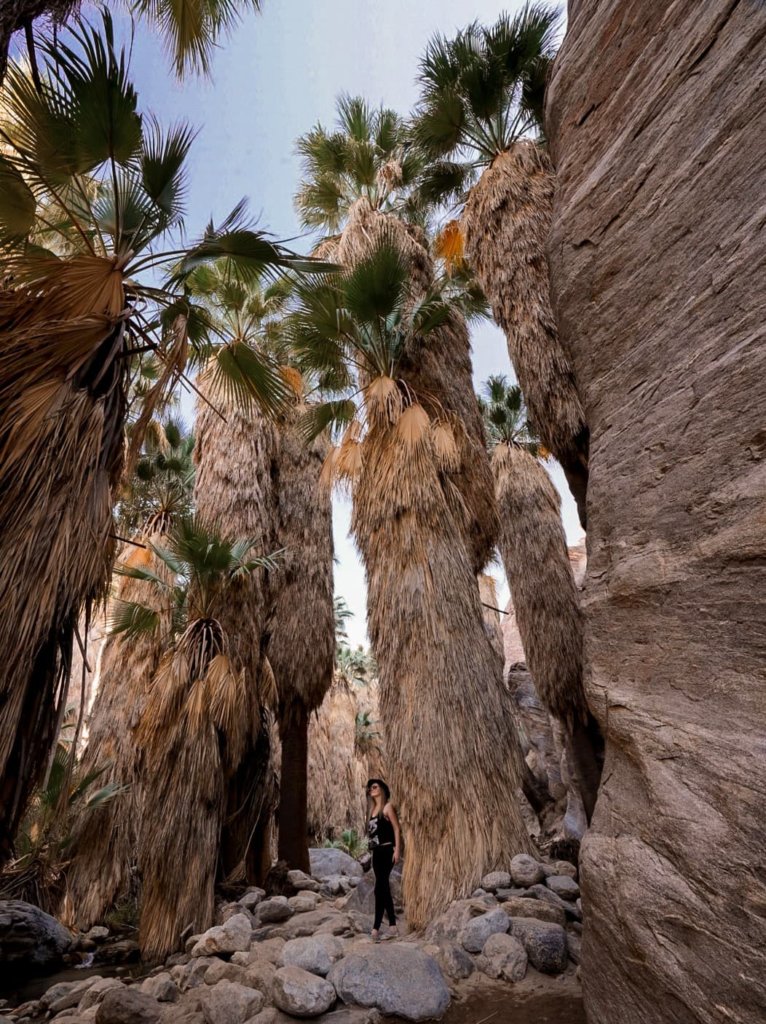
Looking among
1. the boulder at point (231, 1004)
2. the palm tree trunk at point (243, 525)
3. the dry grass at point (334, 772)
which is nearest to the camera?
the boulder at point (231, 1004)

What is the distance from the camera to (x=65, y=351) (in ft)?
10.7

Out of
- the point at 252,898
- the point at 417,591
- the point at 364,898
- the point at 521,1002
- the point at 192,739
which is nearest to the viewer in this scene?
the point at 521,1002

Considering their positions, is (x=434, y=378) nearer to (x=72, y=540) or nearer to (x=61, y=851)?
(x=72, y=540)

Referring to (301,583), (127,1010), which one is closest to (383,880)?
(127,1010)

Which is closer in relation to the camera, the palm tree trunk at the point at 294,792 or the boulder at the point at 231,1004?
the boulder at the point at 231,1004

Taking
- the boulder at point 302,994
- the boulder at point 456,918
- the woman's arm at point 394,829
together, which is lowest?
the boulder at point 302,994

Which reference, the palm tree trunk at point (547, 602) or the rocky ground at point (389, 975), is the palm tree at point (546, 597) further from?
the rocky ground at point (389, 975)

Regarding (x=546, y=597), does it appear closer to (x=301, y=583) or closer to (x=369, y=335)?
(x=301, y=583)

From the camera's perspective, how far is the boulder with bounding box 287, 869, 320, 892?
29.5ft

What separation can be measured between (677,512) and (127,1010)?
5.02 meters

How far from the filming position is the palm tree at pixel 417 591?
19.1 ft

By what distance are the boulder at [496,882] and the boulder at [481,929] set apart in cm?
71

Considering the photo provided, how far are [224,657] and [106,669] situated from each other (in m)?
4.84

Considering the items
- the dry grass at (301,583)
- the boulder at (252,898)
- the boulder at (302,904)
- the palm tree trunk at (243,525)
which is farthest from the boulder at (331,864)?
the boulder at (302,904)
